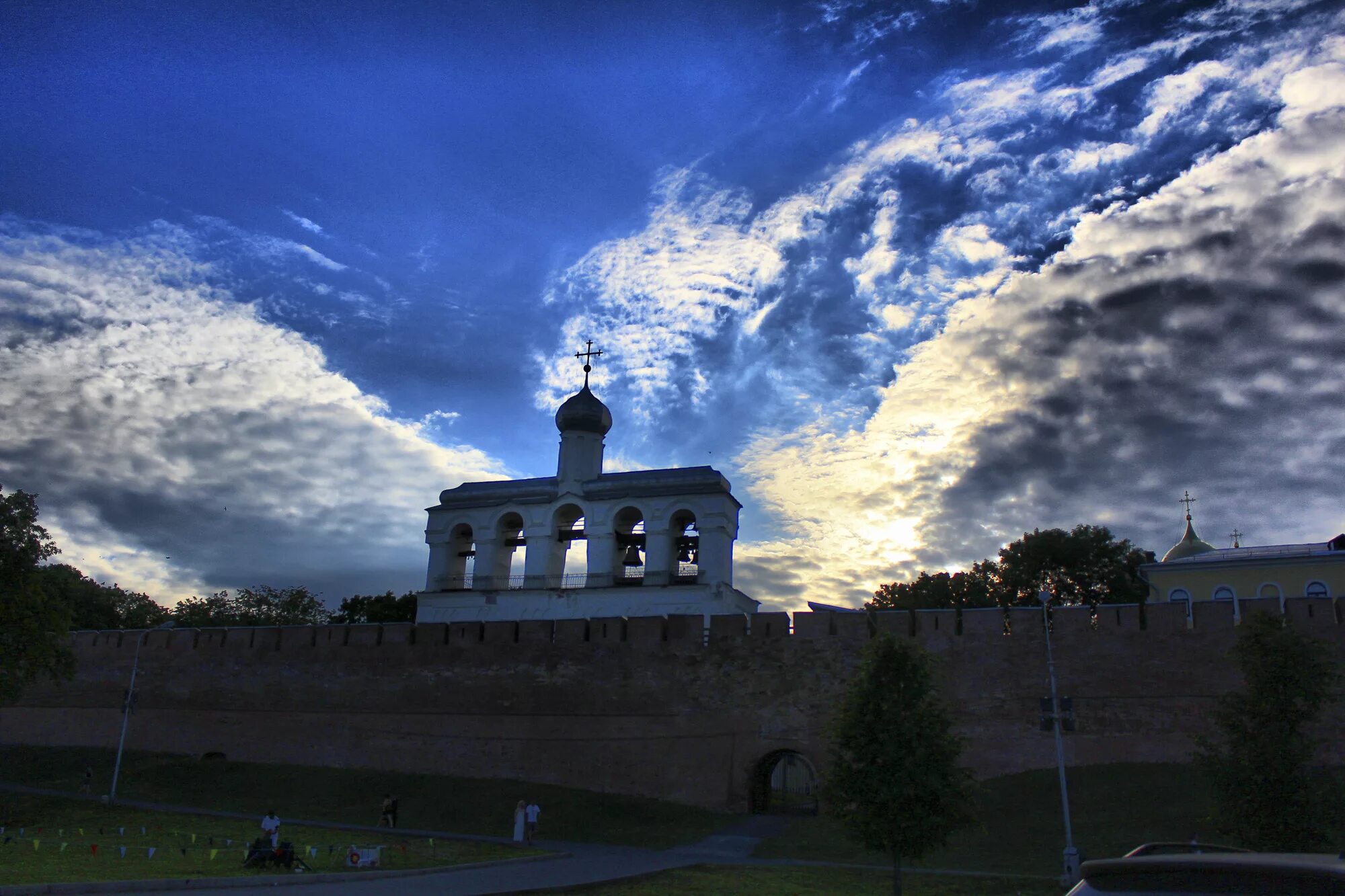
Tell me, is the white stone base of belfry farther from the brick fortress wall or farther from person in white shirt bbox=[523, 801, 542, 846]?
person in white shirt bbox=[523, 801, 542, 846]

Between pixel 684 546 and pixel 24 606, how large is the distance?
18565 millimetres

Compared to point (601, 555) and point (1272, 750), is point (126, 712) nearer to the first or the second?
point (601, 555)

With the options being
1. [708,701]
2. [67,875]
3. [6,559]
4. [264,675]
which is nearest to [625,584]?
[708,701]

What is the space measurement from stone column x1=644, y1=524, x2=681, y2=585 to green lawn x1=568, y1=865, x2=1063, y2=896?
15.4 m

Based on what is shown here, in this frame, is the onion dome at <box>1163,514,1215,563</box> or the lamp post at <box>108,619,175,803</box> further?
the onion dome at <box>1163,514,1215,563</box>

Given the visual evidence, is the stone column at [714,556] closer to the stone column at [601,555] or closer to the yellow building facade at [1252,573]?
the stone column at [601,555]

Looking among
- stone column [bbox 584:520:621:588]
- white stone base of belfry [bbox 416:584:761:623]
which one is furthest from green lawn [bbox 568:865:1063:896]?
stone column [bbox 584:520:621:588]

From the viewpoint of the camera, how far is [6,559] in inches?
969

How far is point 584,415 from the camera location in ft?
119

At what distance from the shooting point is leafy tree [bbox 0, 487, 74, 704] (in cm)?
2427

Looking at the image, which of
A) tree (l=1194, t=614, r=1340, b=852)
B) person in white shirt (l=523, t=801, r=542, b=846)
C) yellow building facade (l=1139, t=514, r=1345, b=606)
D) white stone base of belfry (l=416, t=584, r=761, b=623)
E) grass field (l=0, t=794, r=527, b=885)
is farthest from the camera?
yellow building facade (l=1139, t=514, r=1345, b=606)

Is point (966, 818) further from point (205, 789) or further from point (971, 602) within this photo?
point (971, 602)

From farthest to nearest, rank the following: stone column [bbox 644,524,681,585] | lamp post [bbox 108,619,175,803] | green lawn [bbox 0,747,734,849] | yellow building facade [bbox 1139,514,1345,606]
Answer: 1. yellow building facade [bbox 1139,514,1345,606]
2. stone column [bbox 644,524,681,585]
3. lamp post [bbox 108,619,175,803]
4. green lawn [bbox 0,747,734,849]

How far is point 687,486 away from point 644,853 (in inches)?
574
